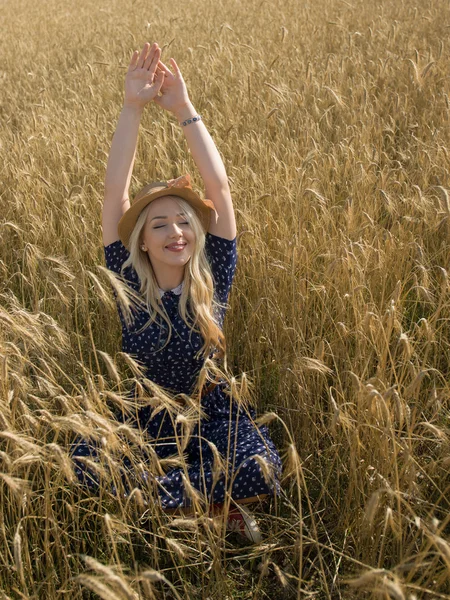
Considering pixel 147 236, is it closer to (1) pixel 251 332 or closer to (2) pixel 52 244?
(1) pixel 251 332

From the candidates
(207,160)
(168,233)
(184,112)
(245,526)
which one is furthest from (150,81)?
(245,526)

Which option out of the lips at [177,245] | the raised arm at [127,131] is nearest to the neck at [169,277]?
the lips at [177,245]

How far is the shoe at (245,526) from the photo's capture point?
164 centimetres

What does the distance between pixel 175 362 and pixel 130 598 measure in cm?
104

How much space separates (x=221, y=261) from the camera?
211cm

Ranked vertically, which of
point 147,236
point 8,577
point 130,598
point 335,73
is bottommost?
point 8,577

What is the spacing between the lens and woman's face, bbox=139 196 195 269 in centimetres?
195

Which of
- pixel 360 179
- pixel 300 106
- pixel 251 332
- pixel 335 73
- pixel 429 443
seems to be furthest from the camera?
pixel 335 73

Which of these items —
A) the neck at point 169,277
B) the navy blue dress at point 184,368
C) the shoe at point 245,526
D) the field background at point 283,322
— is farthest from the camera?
the neck at point 169,277

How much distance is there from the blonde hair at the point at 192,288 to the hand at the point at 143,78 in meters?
0.38

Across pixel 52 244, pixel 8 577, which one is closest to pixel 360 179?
pixel 52 244

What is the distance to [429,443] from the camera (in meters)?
1.81

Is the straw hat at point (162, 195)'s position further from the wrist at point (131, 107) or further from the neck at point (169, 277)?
the wrist at point (131, 107)

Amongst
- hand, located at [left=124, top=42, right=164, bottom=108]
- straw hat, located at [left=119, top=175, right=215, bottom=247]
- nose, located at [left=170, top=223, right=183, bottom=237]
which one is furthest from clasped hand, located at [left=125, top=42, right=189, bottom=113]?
nose, located at [left=170, top=223, right=183, bottom=237]
